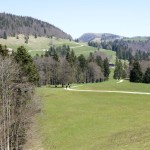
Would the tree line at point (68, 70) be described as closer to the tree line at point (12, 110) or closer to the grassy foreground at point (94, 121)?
the grassy foreground at point (94, 121)

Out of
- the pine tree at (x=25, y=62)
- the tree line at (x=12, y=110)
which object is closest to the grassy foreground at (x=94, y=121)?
the tree line at (x=12, y=110)

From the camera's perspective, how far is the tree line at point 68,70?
143 m

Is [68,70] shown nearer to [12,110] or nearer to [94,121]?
[94,121]

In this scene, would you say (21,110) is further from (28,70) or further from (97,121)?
(28,70)

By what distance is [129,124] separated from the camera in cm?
5297

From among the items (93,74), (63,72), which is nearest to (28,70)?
(63,72)

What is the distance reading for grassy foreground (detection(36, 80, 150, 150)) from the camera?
135 feet

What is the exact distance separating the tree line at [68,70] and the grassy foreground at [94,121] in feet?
164

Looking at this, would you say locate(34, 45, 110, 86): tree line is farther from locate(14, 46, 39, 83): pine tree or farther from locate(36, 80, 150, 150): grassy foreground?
locate(14, 46, 39, 83): pine tree

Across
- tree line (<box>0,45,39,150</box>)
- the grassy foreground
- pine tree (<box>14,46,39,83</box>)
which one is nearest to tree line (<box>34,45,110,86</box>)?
the grassy foreground

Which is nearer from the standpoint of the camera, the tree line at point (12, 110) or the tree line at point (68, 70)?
the tree line at point (12, 110)

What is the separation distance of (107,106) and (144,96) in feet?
48.0

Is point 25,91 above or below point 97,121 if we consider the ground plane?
above

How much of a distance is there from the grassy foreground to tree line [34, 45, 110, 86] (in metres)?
50.1
